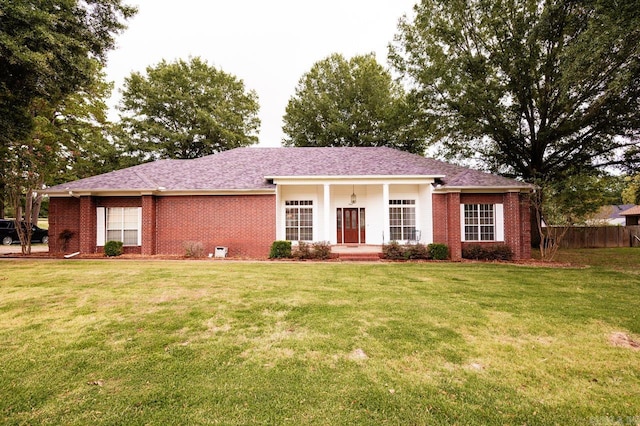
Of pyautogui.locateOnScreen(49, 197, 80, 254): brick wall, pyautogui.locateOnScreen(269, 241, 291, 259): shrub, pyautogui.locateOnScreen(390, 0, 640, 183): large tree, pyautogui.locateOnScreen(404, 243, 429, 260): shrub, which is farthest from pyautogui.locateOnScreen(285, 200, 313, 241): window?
pyautogui.locateOnScreen(49, 197, 80, 254): brick wall

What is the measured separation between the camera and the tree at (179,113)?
2614 centimetres

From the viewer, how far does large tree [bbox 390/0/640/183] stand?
13.2m

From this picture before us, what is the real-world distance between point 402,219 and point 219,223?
922 cm

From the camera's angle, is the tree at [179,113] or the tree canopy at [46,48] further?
the tree at [179,113]

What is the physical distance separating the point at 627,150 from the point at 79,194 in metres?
28.2

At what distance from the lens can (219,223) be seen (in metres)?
13.9

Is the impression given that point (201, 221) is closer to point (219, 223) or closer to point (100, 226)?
point (219, 223)

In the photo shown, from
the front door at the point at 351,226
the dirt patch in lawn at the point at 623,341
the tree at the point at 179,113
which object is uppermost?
the tree at the point at 179,113

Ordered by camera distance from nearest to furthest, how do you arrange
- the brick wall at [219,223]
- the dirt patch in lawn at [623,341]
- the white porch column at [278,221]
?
1. the dirt patch in lawn at [623,341]
2. the brick wall at [219,223]
3. the white porch column at [278,221]

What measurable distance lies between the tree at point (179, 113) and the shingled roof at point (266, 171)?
33.0 feet

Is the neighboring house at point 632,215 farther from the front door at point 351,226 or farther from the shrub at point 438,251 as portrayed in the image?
the front door at point 351,226

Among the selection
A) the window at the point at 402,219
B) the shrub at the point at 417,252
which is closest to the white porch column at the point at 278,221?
the window at the point at 402,219

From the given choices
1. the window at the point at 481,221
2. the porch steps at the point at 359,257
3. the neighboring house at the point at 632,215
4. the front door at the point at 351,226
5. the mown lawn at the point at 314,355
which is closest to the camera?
the mown lawn at the point at 314,355

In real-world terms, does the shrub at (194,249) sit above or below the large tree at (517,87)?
below
